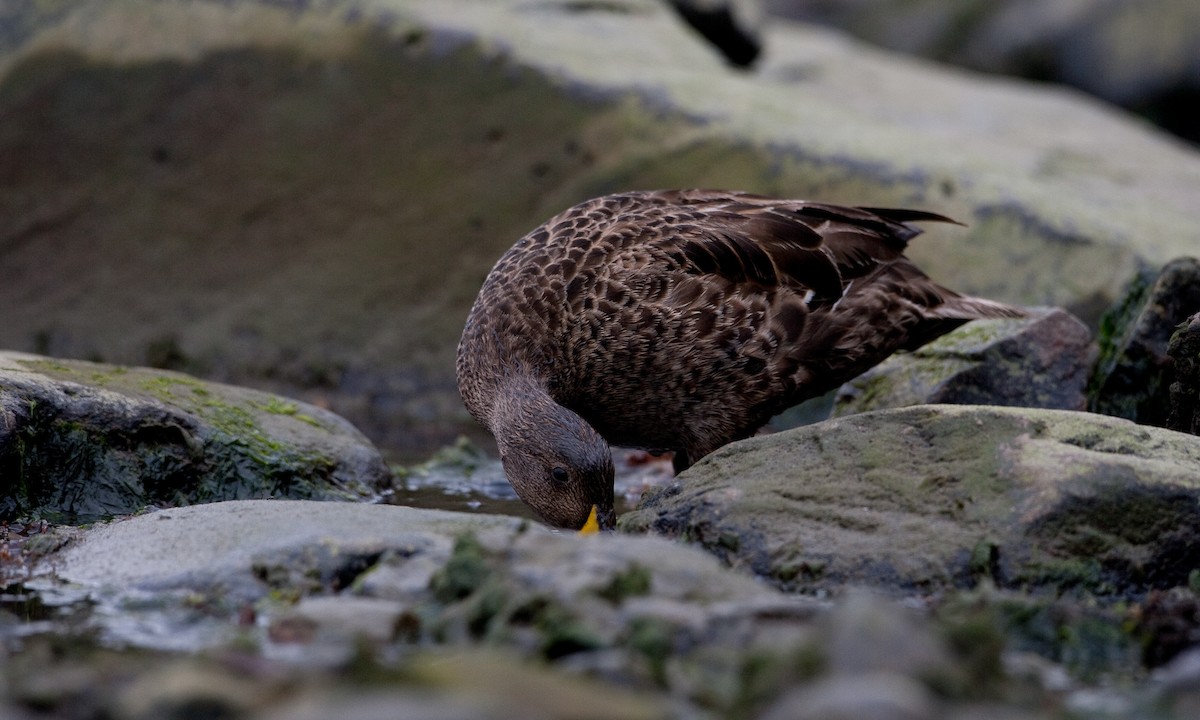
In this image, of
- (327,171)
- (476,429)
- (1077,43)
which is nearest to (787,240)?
(476,429)

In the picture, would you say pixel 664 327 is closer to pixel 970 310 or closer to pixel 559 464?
pixel 559 464

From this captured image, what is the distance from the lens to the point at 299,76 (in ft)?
31.8

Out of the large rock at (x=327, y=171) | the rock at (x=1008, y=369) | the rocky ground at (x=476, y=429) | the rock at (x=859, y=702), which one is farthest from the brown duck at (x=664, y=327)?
the large rock at (x=327, y=171)

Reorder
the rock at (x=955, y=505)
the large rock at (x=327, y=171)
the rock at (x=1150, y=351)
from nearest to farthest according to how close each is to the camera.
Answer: the rock at (x=955, y=505), the rock at (x=1150, y=351), the large rock at (x=327, y=171)

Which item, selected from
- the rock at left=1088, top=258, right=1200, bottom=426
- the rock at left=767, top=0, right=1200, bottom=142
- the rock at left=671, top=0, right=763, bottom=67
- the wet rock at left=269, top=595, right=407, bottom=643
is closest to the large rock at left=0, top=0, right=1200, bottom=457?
the rock at left=1088, top=258, right=1200, bottom=426

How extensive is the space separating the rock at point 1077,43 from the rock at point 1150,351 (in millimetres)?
13362

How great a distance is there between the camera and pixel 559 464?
18.4 feet

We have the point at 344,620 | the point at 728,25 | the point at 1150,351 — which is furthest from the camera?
the point at 728,25

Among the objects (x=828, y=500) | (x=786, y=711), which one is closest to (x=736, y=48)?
(x=828, y=500)

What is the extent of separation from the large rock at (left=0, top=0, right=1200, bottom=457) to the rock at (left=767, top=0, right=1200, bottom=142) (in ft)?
32.8

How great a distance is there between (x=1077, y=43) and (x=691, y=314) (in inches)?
639

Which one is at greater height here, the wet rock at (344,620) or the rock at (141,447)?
the wet rock at (344,620)

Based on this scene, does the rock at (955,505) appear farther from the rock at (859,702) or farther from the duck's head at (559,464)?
the rock at (859,702)

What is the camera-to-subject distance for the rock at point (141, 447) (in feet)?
18.9
